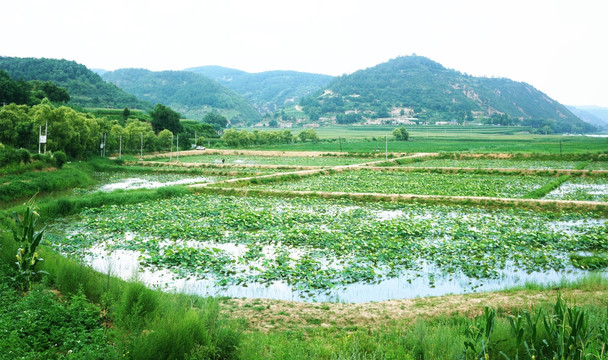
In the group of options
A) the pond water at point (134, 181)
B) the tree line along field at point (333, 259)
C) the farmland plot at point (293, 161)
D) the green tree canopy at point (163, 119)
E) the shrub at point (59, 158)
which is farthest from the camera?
the green tree canopy at point (163, 119)

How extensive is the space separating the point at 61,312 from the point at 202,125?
85698 mm

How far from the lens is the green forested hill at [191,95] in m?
164

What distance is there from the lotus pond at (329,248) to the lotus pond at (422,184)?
16.4 ft

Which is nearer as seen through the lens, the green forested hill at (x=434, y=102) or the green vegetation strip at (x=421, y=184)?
the green vegetation strip at (x=421, y=184)

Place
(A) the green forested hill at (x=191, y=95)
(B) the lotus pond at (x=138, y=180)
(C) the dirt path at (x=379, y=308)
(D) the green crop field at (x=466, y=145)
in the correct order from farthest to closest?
(A) the green forested hill at (x=191, y=95) → (D) the green crop field at (x=466, y=145) → (B) the lotus pond at (x=138, y=180) → (C) the dirt path at (x=379, y=308)

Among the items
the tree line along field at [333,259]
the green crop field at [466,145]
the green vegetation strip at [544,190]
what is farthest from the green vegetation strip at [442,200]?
the green crop field at [466,145]

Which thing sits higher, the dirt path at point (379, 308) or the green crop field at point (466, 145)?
the green crop field at point (466, 145)

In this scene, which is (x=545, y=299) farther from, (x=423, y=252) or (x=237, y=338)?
(x=237, y=338)

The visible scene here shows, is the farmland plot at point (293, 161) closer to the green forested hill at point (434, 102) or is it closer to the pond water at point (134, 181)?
the pond water at point (134, 181)

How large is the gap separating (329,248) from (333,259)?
106 cm

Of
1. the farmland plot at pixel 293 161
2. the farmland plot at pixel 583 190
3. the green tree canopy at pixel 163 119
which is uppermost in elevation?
the green tree canopy at pixel 163 119

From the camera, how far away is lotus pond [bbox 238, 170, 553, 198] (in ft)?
75.9

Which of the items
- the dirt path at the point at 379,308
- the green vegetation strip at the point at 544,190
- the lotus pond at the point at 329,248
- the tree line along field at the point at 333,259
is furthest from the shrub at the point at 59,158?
the green vegetation strip at the point at 544,190

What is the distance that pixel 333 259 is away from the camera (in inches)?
437
